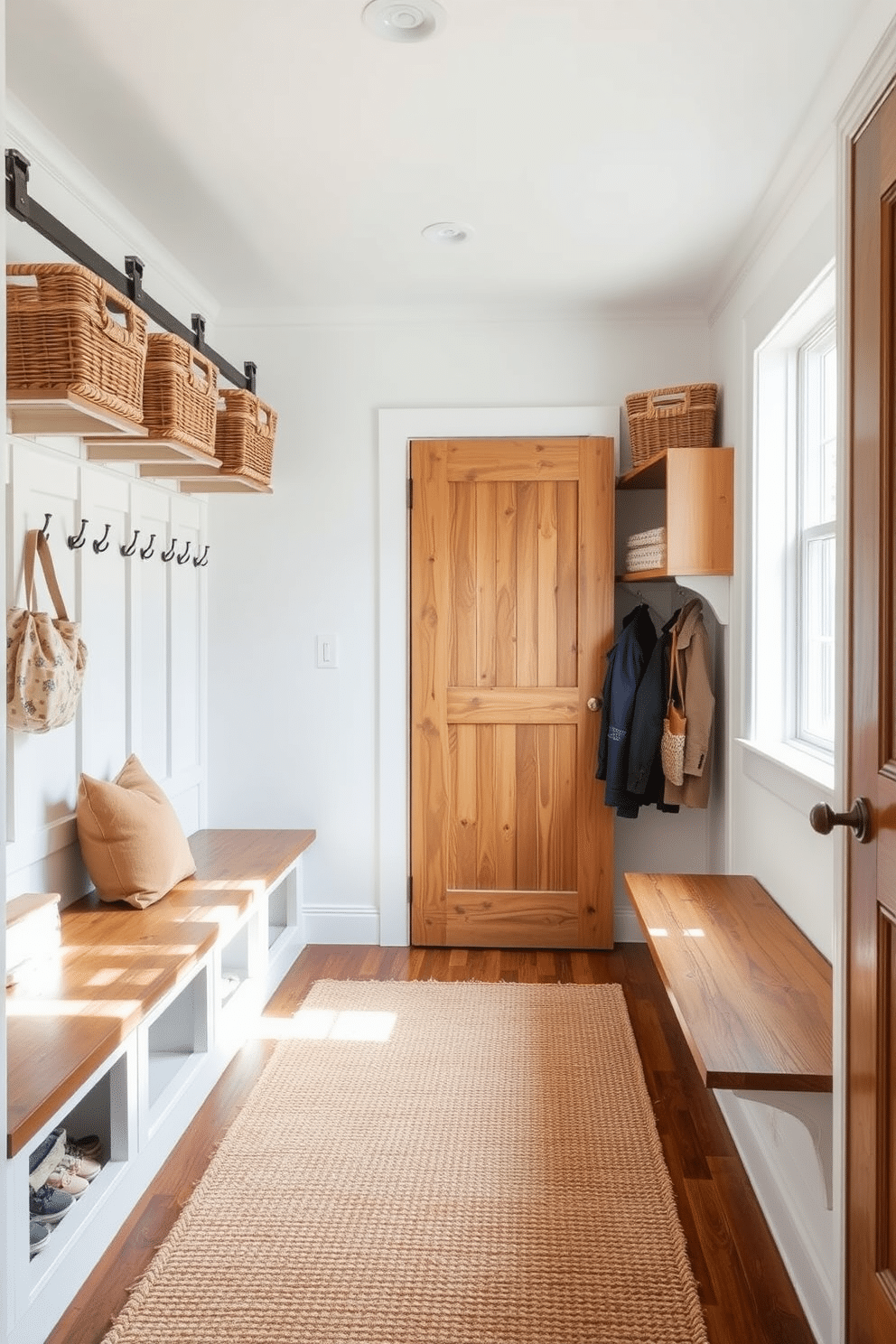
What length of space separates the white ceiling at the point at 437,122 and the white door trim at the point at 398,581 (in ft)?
1.88

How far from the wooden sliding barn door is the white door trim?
58 millimetres

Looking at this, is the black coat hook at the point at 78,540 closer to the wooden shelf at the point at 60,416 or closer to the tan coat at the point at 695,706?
the wooden shelf at the point at 60,416

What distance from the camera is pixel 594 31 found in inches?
83.1

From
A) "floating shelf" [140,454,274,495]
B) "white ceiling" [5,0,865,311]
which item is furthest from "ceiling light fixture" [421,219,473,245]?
"floating shelf" [140,454,274,495]

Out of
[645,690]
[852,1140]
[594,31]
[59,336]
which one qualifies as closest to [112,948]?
[59,336]

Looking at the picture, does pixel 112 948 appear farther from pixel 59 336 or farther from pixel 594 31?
pixel 594 31

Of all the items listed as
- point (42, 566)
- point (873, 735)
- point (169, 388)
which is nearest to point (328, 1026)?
point (42, 566)

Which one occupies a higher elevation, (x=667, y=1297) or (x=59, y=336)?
(x=59, y=336)

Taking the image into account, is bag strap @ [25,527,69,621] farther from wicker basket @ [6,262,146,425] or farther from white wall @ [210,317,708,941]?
white wall @ [210,317,708,941]

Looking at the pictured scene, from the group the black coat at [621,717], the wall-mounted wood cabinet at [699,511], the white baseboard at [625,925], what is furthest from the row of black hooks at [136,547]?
the white baseboard at [625,925]

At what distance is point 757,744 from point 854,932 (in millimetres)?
1583

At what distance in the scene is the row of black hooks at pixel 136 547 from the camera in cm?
279

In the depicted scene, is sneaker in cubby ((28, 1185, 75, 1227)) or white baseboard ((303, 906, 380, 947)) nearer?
sneaker in cubby ((28, 1185, 75, 1227))

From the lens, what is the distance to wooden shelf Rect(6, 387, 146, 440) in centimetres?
207
